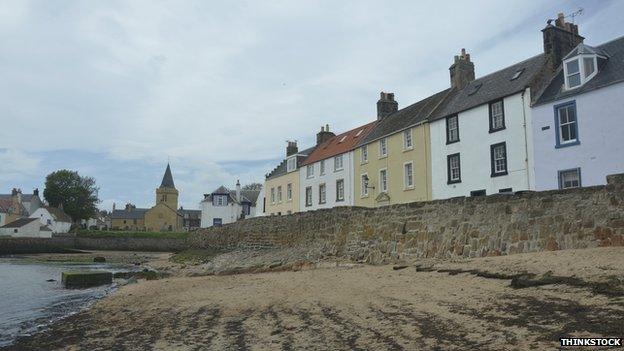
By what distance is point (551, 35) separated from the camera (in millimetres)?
24562

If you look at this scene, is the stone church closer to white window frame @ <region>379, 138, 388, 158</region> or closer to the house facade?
the house facade

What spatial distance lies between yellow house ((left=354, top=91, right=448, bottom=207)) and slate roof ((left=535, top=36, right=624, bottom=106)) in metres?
7.97

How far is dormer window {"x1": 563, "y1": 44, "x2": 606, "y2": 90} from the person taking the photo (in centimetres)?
2153

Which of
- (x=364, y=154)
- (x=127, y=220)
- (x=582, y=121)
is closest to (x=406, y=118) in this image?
(x=364, y=154)

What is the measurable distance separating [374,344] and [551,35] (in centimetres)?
2363

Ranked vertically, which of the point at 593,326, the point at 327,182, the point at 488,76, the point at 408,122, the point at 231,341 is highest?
the point at 488,76

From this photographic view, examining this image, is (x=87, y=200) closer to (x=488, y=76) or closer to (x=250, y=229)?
(x=250, y=229)

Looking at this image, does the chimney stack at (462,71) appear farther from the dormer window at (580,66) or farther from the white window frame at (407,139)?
the dormer window at (580,66)

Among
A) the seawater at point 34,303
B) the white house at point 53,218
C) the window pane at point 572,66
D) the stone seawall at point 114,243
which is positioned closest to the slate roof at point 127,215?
the white house at point 53,218

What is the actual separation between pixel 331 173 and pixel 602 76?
22539mm

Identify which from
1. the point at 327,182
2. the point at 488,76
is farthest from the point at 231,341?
the point at 327,182

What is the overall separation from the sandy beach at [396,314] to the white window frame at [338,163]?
25.0 meters

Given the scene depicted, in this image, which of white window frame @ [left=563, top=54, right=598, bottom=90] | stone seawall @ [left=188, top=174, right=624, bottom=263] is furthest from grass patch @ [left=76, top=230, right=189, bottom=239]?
white window frame @ [left=563, top=54, right=598, bottom=90]
